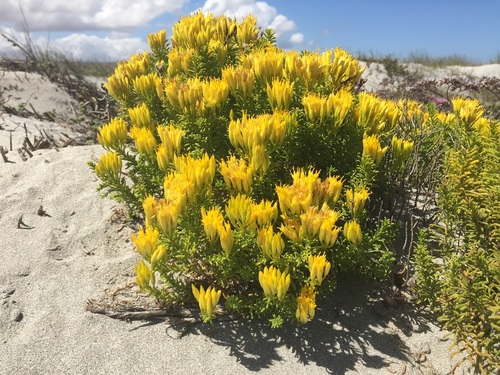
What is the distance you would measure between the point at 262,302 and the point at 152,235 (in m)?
0.63

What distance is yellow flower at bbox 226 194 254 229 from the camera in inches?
78.2

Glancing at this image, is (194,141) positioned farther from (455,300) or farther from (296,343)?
(455,300)

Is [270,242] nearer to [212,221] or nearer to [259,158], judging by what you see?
[212,221]

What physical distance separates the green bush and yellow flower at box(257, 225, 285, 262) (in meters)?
0.67

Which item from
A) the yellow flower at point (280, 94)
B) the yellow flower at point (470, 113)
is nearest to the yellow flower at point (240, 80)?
the yellow flower at point (280, 94)

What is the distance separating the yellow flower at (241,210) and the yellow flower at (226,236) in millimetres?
72

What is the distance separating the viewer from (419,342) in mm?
2326

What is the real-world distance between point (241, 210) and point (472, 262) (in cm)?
105

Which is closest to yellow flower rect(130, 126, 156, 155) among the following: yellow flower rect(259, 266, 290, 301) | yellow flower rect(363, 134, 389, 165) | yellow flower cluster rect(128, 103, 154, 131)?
yellow flower cluster rect(128, 103, 154, 131)

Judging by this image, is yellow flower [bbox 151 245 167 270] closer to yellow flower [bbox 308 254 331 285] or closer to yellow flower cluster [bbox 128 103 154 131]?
yellow flower [bbox 308 254 331 285]

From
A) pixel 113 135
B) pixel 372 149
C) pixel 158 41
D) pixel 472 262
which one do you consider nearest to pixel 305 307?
pixel 472 262

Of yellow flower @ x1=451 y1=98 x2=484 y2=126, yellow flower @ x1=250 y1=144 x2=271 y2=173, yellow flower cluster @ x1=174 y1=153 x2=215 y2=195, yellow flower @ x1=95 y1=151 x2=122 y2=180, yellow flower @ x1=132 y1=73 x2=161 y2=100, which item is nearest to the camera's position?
yellow flower cluster @ x1=174 y1=153 x2=215 y2=195

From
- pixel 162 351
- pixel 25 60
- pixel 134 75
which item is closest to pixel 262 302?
pixel 162 351

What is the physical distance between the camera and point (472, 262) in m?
2.01
